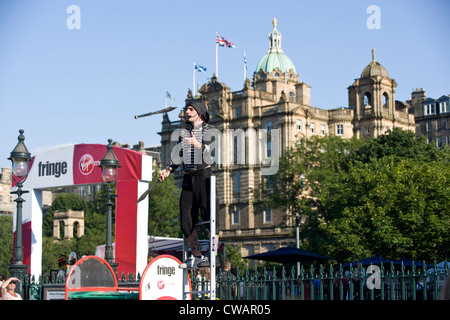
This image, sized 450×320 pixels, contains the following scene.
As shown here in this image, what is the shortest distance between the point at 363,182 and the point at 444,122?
8162 cm

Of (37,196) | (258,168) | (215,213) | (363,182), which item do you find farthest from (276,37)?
(215,213)

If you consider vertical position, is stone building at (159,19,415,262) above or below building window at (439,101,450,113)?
below

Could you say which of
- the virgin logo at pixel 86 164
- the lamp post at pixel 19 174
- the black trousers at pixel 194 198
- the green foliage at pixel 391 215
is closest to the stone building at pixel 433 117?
the green foliage at pixel 391 215

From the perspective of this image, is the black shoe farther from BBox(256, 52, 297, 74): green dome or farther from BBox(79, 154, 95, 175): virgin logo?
BBox(256, 52, 297, 74): green dome

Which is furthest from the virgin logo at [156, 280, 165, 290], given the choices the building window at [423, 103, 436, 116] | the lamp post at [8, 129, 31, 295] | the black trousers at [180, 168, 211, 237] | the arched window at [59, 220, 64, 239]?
the building window at [423, 103, 436, 116]

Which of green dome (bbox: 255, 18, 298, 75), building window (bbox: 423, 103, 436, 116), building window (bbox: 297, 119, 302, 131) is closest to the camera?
building window (bbox: 297, 119, 302, 131)

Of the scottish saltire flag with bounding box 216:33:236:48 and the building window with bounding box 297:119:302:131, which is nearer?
the scottish saltire flag with bounding box 216:33:236:48

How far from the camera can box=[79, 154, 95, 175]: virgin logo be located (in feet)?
86.4

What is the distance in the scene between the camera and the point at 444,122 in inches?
4958

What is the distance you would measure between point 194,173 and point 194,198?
0.41 metres

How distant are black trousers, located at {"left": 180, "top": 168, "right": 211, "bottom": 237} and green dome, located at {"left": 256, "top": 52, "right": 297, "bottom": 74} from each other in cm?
10026

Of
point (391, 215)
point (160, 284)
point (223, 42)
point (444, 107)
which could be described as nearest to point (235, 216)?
point (223, 42)

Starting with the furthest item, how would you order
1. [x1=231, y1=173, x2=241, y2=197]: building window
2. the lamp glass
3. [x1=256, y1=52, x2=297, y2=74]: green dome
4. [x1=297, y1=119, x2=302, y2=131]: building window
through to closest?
1. [x1=256, y1=52, x2=297, y2=74]: green dome
2. [x1=231, y1=173, x2=241, y2=197]: building window
3. [x1=297, y1=119, x2=302, y2=131]: building window
4. the lamp glass

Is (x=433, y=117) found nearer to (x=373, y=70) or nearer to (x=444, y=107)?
(x=444, y=107)
